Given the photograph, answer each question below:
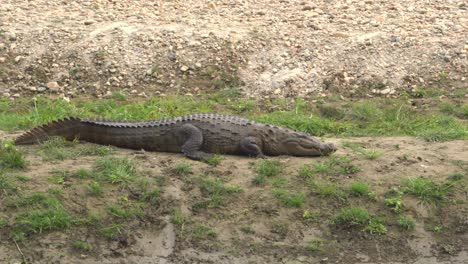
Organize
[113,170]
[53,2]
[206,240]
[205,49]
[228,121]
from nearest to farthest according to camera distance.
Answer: [206,240] < [113,170] < [228,121] < [205,49] < [53,2]

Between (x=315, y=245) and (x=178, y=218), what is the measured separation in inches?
50.7

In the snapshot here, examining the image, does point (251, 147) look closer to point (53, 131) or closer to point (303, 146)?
point (303, 146)

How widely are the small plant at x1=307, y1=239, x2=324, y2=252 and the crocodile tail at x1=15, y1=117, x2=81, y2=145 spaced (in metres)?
2.94

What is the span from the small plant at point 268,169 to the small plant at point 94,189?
5.32 ft

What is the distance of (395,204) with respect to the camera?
26.1 feet

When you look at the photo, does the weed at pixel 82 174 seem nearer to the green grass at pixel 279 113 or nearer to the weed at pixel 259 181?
the weed at pixel 259 181

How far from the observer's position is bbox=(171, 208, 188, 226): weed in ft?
24.9

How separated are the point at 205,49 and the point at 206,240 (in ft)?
16.0

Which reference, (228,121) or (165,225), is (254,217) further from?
(228,121)

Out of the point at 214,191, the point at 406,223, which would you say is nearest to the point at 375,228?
the point at 406,223

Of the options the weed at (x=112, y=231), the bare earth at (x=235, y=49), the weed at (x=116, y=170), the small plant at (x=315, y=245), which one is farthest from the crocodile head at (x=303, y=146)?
the weed at (x=112, y=231)

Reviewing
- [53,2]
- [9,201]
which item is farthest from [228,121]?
[53,2]

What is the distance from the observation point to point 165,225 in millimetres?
7578

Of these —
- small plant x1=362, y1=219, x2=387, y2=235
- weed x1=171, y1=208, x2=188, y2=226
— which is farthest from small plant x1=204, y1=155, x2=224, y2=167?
small plant x1=362, y1=219, x2=387, y2=235
